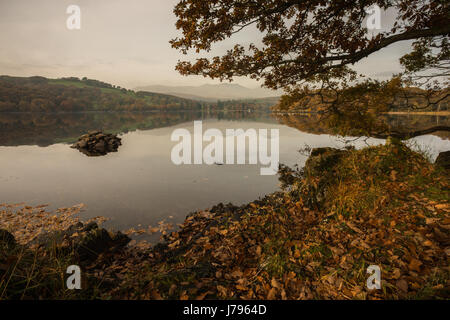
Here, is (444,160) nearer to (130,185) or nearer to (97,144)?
(130,185)

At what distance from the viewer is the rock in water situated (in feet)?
79.0

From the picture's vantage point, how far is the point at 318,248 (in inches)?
171

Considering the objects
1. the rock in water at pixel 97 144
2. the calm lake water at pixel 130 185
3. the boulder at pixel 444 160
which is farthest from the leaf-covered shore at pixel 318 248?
the rock in water at pixel 97 144

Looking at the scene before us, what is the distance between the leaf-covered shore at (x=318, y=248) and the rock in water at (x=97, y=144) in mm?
21623

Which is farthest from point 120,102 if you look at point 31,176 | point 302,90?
point 302,90

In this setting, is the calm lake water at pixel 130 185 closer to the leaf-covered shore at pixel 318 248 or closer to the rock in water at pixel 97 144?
the leaf-covered shore at pixel 318 248

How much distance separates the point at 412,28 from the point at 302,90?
3919 mm

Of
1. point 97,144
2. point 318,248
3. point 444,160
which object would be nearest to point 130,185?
point 318,248

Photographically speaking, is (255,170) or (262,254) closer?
(262,254)

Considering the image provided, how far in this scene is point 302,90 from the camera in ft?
29.4

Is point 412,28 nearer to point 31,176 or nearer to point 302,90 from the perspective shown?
point 302,90

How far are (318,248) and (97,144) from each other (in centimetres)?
2870

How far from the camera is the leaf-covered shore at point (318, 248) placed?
3238 millimetres
